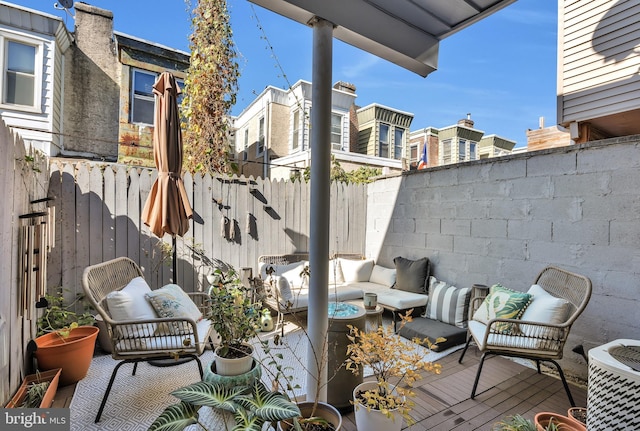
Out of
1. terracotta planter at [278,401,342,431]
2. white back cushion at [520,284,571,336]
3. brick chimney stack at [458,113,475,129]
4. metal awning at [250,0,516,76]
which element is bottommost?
terracotta planter at [278,401,342,431]

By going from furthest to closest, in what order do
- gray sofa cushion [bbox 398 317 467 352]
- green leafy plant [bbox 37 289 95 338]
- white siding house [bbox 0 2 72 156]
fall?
1. white siding house [bbox 0 2 72 156]
2. gray sofa cushion [bbox 398 317 467 352]
3. green leafy plant [bbox 37 289 95 338]

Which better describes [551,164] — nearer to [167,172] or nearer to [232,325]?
[232,325]

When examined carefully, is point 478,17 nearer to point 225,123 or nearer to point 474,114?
point 225,123

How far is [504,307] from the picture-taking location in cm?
279

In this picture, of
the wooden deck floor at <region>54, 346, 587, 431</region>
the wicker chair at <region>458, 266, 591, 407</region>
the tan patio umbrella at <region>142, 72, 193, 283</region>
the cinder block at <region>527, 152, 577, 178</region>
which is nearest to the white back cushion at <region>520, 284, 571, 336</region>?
the wicker chair at <region>458, 266, 591, 407</region>

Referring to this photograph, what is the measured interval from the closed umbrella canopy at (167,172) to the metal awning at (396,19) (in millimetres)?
1905

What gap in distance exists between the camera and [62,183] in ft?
11.2

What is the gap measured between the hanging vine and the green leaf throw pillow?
156 inches

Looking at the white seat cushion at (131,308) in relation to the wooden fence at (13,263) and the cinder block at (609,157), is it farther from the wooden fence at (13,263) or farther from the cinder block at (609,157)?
the cinder block at (609,157)

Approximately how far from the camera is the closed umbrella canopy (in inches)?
128

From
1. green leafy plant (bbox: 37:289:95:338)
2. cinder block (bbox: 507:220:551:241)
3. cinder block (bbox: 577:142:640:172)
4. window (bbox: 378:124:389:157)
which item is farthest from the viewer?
window (bbox: 378:124:389:157)

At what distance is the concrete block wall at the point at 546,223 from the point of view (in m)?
2.67

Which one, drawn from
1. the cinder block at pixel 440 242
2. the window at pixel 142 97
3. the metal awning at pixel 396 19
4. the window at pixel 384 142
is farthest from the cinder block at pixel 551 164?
the window at pixel 384 142

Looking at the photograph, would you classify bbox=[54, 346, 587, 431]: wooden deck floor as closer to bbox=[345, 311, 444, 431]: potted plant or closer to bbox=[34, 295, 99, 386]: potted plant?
bbox=[34, 295, 99, 386]: potted plant
